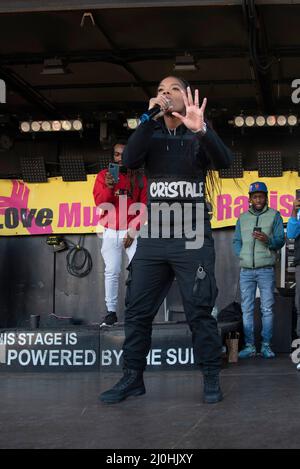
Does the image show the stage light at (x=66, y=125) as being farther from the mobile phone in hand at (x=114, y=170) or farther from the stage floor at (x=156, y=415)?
the stage floor at (x=156, y=415)

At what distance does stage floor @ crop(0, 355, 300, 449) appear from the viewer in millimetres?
2625

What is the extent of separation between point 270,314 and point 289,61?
2956 mm

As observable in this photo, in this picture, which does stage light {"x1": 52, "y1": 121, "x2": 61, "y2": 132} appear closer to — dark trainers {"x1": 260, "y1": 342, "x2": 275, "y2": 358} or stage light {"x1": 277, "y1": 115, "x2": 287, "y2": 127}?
stage light {"x1": 277, "y1": 115, "x2": 287, "y2": 127}

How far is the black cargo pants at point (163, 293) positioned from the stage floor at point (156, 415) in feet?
0.99

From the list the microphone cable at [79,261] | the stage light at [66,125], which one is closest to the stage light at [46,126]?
the stage light at [66,125]

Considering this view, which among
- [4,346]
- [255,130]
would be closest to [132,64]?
[255,130]

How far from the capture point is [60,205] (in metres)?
8.77

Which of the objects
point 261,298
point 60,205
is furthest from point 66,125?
point 261,298

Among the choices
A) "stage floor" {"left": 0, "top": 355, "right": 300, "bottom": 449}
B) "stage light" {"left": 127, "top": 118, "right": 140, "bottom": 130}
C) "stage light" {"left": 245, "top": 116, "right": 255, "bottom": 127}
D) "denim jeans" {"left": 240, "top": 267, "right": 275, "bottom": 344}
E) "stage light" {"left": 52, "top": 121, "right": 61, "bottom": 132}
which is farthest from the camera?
"stage light" {"left": 52, "top": 121, "right": 61, "bottom": 132}

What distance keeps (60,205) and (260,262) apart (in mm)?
3430

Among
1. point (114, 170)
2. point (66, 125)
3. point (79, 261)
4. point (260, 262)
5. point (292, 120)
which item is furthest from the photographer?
point (79, 261)

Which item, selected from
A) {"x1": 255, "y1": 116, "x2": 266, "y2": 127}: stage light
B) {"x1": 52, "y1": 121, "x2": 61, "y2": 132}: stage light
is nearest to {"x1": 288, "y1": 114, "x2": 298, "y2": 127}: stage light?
{"x1": 255, "y1": 116, "x2": 266, "y2": 127}: stage light

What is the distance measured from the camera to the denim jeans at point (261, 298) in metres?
6.38

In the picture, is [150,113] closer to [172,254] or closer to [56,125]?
[172,254]
